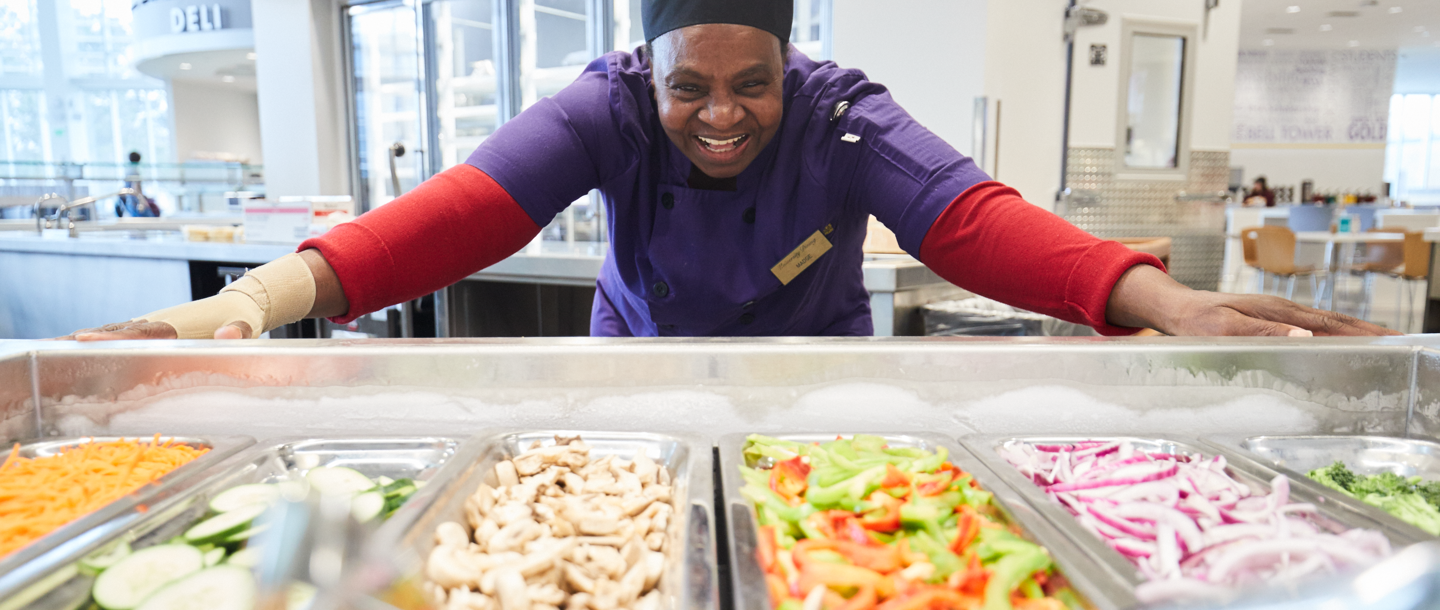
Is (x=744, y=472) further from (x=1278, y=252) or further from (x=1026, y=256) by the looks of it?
(x=1278, y=252)

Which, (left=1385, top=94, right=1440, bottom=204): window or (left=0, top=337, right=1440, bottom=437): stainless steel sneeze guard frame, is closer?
(left=0, top=337, right=1440, bottom=437): stainless steel sneeze guard frame

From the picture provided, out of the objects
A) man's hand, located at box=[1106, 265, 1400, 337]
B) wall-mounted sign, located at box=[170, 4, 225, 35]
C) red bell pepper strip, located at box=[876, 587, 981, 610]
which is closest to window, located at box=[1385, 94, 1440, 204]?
Answer: man's hand, located at box=[1106, 265, 1400, 337]

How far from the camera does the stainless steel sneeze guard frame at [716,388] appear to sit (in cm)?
92

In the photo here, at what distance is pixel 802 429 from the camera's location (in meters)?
0.92

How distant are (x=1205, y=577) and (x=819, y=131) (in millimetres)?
897

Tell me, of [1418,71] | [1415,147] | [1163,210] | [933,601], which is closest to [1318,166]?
[1418,71]

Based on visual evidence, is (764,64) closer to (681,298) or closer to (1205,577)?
(681,298)

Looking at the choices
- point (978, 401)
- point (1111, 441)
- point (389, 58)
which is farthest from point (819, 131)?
point (389, 58)

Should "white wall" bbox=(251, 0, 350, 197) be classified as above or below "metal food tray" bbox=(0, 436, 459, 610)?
above

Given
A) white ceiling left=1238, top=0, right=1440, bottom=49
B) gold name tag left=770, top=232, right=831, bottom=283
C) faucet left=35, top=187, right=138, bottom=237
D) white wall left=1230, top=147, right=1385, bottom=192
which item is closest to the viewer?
gold name tag left=770, top=232, right=831, bottom=283

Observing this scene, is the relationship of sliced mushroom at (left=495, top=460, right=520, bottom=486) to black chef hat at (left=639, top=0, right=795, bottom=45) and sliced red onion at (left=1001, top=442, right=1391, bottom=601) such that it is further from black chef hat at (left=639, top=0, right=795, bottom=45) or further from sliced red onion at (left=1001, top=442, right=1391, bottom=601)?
black chef hat at (left=639, top=0, right=795, bottom=45)

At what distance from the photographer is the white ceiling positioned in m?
8.69

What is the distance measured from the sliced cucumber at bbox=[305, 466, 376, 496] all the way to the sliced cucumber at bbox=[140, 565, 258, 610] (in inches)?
5.9

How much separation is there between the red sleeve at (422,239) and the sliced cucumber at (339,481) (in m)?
0.41
